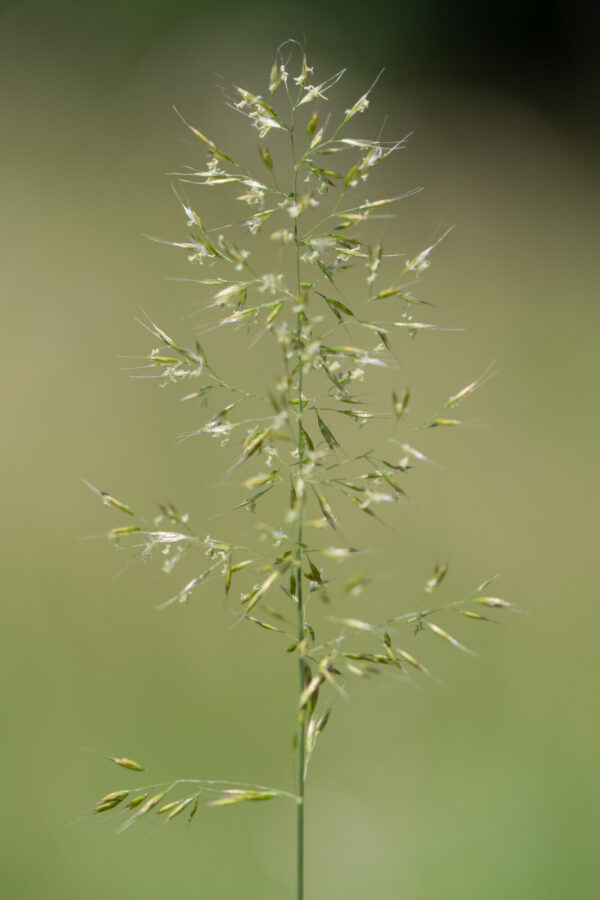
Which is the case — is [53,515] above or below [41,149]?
below

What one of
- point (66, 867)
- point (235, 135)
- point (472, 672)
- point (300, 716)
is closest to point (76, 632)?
point (66, 867)

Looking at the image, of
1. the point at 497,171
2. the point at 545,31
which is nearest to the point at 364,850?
the point at 497,171

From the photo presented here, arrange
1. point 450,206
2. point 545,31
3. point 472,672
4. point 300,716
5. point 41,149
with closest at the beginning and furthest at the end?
point 300,716
point 472,672
point 41,149
point 450,206
point 545,31

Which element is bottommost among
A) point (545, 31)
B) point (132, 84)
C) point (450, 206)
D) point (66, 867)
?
point (66, 867)

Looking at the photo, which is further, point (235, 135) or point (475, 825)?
point (235, 135)

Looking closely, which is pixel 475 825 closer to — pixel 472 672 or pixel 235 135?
pixel 472 672

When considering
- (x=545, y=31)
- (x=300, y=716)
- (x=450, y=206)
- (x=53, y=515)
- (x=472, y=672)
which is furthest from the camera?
(x=545, y=31)
